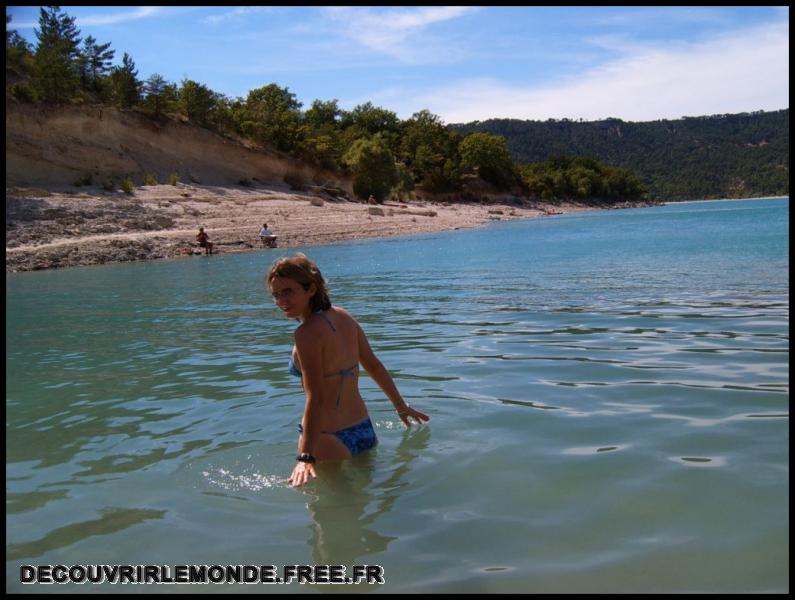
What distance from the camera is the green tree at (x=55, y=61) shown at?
38.3 metres

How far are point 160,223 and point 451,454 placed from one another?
1120 inches

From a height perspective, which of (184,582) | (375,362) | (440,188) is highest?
(440,188)

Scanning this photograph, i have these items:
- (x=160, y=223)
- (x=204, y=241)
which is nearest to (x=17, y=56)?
(x=160, y=223)

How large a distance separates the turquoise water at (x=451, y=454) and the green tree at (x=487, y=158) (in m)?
89.2

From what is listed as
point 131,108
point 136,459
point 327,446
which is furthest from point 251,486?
point 131,108

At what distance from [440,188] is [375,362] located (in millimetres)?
86321

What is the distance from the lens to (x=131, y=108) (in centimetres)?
4462

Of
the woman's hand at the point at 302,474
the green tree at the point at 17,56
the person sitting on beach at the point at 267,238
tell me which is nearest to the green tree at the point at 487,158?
the green tree at the point at 17,56

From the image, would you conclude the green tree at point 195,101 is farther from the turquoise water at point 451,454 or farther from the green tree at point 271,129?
the turquoise water at point 451,454

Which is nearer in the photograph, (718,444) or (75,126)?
(718,444)

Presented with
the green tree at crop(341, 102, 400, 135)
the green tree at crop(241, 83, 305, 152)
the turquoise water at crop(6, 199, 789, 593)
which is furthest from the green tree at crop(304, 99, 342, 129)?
the turquoise water at crop(6, 199, 789, 593)

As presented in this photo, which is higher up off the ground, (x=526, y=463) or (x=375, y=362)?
(x=375, y=362)

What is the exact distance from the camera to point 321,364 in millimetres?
4039

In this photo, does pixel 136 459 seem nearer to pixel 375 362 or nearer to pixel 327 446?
pixel 327 446
